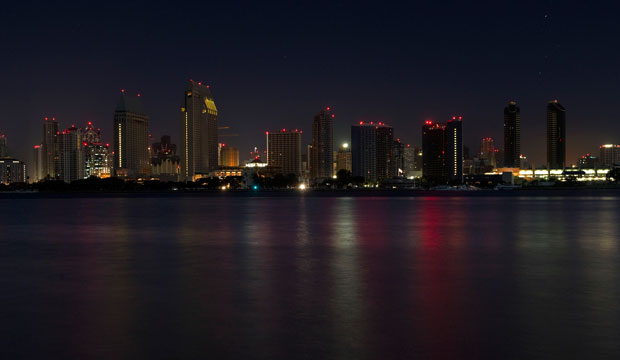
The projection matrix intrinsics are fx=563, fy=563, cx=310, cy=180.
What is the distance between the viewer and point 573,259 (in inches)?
985

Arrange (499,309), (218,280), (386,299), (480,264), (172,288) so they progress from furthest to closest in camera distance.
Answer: (480,264), (218,280), (172,288), (386,299), (499,309)

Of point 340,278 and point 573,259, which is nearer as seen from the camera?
point 340,278

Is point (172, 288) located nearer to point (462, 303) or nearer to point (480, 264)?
point (462, 303)

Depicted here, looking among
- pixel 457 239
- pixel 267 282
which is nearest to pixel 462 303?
pixel 267 282

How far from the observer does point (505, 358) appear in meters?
10.5

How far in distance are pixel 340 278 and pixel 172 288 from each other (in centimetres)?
572

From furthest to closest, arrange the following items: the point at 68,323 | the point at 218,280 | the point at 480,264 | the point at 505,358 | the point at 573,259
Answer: the point at 573,259, the point at 480,264, the point at 218,280, the point at 68,323, the point at 505,358

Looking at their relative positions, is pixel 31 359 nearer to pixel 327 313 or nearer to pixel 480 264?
pixel 327 313

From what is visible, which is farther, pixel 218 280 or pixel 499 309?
pixel 218 280

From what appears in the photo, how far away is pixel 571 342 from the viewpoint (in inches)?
455

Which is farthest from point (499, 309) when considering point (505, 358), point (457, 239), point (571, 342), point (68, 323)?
point (457, 239)

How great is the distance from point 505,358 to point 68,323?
991 centimetres

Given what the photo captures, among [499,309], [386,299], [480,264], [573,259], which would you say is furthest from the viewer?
[573,259]

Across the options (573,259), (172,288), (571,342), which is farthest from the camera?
(573,259)
